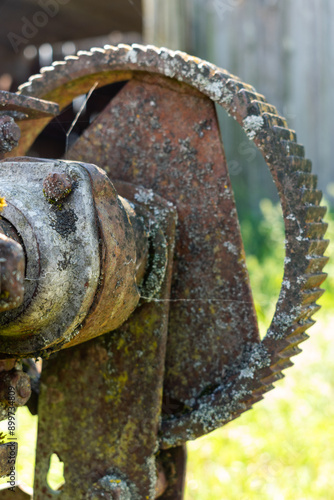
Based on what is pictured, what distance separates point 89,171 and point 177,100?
542 millimetres

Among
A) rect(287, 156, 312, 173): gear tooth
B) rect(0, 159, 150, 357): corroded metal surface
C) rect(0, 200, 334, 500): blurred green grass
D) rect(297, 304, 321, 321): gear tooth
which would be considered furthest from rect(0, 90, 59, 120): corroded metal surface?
rect(0, 200, 334, 500): blurred green grass

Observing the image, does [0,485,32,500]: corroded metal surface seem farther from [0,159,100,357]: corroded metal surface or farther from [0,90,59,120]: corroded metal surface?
[0,90,59,120]: corroded metal surface

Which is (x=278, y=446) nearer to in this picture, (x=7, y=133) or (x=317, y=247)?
(x=317, y=247)

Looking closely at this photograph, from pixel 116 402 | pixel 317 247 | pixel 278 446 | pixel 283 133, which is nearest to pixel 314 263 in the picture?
pixel 317 247

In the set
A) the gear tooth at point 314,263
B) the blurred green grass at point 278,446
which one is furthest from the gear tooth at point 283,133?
the blurred green grass at point 278,446

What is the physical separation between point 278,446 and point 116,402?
1.51 meters

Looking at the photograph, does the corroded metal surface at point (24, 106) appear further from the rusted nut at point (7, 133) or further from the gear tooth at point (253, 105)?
the gear tooth at point (253, 105)

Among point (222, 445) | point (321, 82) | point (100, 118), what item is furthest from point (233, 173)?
point (100, 118)

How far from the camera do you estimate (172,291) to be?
1.61 meters

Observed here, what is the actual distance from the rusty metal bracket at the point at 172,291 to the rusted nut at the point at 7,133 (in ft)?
0.95

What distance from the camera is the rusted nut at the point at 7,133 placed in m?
1.30

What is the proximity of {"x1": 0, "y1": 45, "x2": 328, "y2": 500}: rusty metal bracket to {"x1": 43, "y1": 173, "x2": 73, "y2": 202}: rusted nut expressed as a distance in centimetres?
25

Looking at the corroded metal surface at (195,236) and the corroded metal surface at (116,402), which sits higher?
the corroded metal surface at (195,236)

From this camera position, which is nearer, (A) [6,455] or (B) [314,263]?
(A) [6,455]
